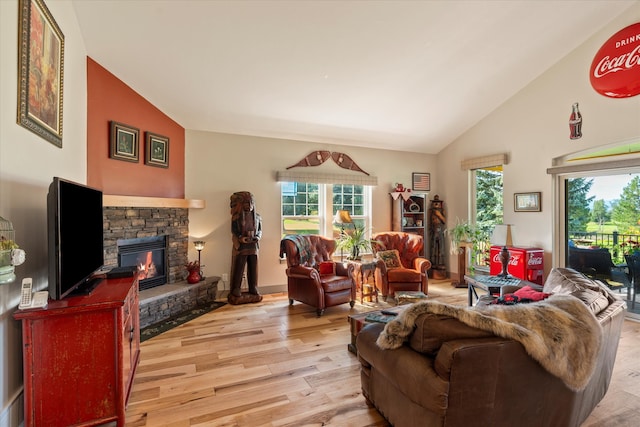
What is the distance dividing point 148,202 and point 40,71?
1959 millimetres

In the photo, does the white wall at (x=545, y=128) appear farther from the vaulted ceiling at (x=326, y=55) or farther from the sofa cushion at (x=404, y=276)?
the sofa cushion at (x=404, y=276)

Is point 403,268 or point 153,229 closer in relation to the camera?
point 153,229

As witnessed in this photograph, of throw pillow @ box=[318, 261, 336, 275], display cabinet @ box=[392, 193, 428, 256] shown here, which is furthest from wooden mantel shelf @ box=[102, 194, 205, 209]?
display cabinet @ box=[392, 193, 428, 256]

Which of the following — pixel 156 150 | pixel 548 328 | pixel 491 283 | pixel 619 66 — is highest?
pixel 619 66

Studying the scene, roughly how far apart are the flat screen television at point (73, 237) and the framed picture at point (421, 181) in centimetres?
537

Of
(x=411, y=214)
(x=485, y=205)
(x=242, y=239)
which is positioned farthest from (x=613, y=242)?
(x=242, y=239)

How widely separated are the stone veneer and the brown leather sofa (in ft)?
10.6

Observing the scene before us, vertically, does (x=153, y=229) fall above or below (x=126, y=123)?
below

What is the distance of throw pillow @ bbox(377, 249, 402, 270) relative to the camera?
4885 mm

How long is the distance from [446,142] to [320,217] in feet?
9.77

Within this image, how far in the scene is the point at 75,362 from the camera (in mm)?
1804

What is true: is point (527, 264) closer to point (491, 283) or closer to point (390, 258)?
point (491, 283)

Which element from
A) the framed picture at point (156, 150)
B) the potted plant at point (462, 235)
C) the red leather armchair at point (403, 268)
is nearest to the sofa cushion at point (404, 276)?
the red leather armchair at point (403, 268)

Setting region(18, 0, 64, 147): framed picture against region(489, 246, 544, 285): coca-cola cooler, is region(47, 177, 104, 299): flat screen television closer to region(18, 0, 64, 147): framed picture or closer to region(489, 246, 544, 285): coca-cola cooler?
region(18, 0, 64, 147): framed picture
